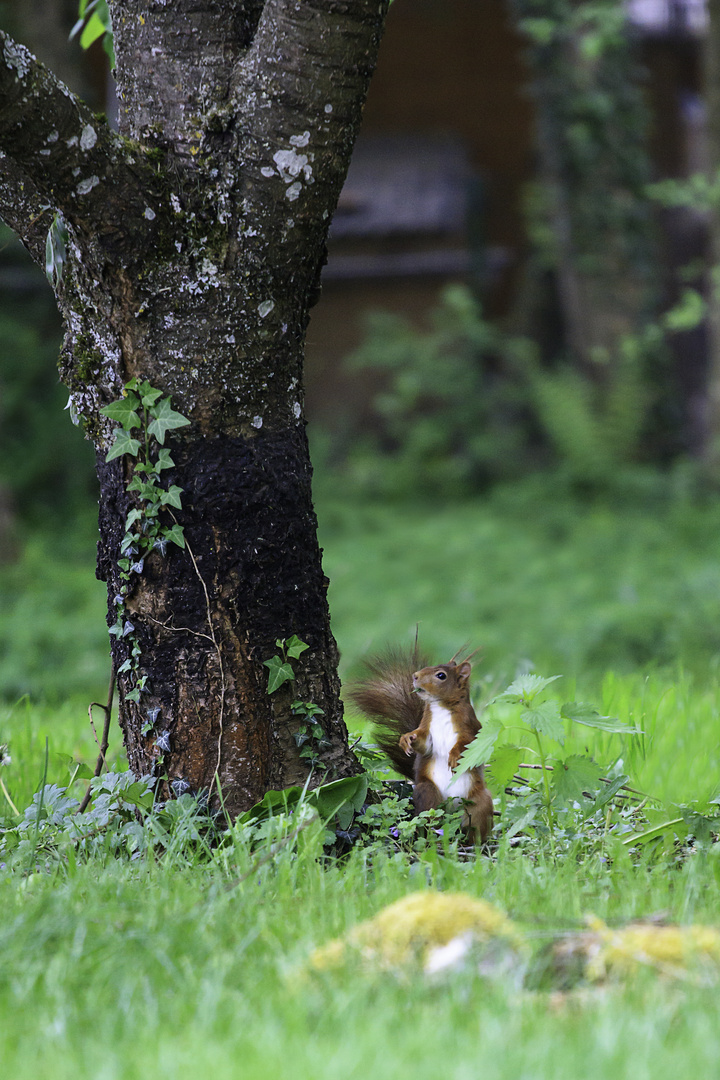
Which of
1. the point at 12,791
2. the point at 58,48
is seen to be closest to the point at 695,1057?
the point at 12,791

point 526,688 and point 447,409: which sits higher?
point 447,409

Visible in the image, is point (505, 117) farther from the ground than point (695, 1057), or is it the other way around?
point (505, 117)

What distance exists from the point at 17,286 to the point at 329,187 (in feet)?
37.4

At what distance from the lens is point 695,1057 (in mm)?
1407

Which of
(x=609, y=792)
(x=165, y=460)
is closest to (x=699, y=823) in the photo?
(x=609, y=792)

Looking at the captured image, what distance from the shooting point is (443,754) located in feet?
8.61

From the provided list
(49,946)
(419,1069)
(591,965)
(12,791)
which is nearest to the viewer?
(419,1069)

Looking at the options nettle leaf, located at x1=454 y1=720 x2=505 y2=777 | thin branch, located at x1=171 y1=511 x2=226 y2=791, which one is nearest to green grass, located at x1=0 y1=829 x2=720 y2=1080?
nettle leaf, located at x1=454 y1=720 x2=505 y2=777

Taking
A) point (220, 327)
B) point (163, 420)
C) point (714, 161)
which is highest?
point (714, 161)

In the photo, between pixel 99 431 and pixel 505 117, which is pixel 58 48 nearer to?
pixel 505 117

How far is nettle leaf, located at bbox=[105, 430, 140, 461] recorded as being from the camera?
252cm

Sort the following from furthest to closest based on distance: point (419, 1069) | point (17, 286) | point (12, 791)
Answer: point (17, 286), point (12, 791), point (419, 1069)

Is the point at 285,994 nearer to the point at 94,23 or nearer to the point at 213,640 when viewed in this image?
the point at 213,640

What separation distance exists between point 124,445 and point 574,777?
1.38m
